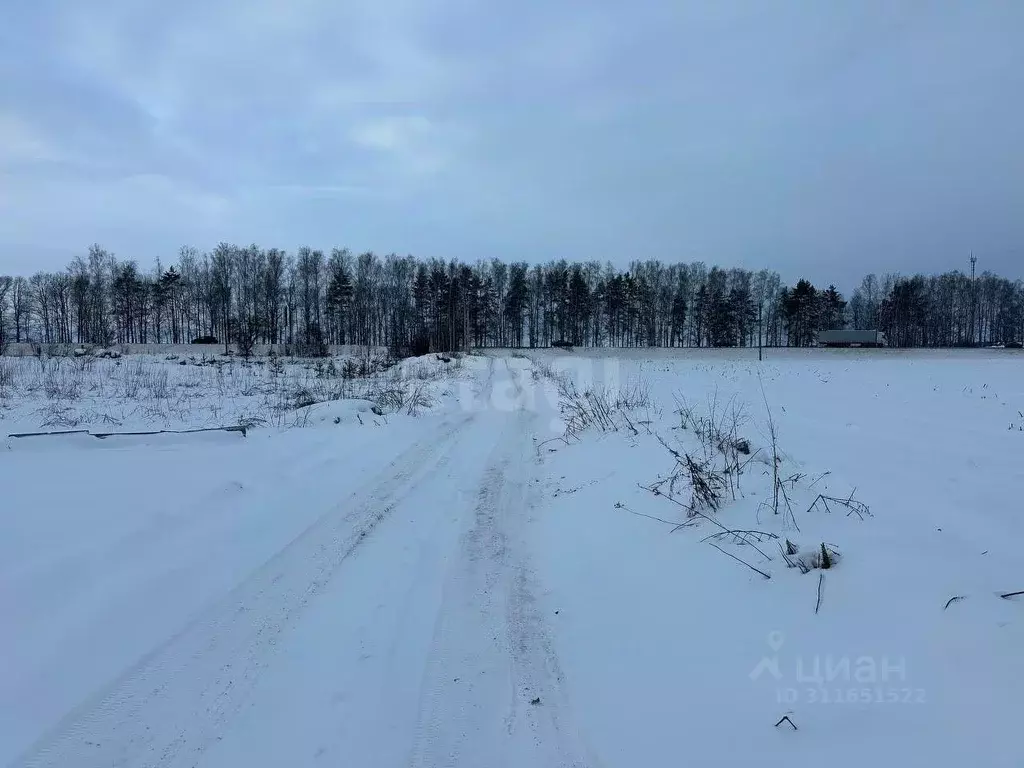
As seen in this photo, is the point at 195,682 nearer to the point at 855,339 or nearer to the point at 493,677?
the point at 493,677

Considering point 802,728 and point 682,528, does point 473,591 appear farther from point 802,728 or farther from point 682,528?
point 802,728

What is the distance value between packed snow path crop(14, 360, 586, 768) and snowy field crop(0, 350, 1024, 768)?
0.05ft

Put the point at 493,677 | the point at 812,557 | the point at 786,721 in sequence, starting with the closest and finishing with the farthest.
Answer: the point at 786,721
the point at 493,677
the point at 812,557

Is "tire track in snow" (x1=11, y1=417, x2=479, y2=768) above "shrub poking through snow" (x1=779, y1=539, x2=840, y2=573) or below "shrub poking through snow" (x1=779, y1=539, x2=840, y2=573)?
below

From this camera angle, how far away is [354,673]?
8.53 feet

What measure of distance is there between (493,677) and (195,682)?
1.55m

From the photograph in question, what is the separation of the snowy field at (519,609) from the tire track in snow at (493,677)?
13 mm

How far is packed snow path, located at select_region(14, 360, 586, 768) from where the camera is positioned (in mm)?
2135

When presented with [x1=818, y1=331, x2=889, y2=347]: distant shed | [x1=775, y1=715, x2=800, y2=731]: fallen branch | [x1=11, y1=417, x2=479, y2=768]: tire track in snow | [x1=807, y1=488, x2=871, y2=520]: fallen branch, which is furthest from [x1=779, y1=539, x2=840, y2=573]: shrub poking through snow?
[x1=818, y1=331, x2=889, y2=347]: distant shed

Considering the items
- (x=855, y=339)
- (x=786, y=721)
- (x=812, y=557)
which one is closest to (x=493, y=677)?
(x=786, y=721)

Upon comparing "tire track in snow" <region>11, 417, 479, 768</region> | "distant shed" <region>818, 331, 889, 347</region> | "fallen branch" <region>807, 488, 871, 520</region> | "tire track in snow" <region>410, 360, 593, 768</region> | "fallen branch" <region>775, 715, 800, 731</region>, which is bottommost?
"tire track in snow" <region>410, 360, 593, 768</region>

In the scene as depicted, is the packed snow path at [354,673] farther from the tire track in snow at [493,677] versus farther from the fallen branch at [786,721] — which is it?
the fallen branch at [786,721]

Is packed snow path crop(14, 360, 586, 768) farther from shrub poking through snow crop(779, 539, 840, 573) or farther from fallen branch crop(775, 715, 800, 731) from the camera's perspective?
shrub poking through snow crop(779, 539, 840, 573)

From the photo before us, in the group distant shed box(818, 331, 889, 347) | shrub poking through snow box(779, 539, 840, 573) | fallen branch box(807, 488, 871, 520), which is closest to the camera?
shrub poking through snow box(779, 539, 840, 573)
